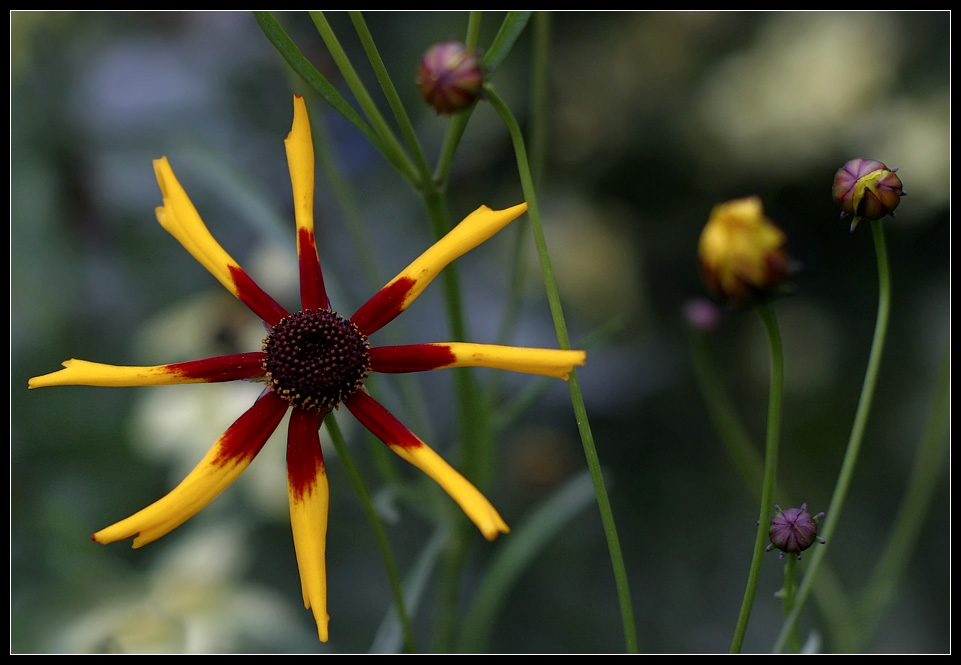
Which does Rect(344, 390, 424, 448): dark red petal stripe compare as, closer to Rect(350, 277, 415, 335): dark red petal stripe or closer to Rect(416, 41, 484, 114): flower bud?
Rect(350, 277, 415, 335): dark red petal stripe

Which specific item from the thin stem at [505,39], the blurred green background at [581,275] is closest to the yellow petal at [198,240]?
the thin stem at [505,39]

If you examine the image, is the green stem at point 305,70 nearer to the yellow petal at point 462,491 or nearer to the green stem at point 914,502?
the yellow petal at point 462,491

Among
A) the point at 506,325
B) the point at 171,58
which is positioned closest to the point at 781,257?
the point at 506,325

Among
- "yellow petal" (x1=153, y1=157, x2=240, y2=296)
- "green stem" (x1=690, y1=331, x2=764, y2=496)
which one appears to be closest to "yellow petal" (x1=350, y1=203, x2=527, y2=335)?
"yellow petal" (x1=153, y1=157, x2=240, y2=296)

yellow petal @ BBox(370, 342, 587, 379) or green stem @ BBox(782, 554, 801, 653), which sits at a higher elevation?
yellow petal @ BBox(370, 342, 587, 379)

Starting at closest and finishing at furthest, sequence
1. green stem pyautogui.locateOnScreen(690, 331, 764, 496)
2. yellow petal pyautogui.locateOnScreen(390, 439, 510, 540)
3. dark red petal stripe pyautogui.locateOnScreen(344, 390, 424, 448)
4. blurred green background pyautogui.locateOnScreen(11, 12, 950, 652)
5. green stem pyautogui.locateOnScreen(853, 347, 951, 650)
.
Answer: yellow petal pyautogui.locateOnScreen(390, 439, 510, 540), dark red petal stripe pyautogui.locateOnScreen(344, 390, 424, 448), green stem pyautogui.locateOnScreen(853, 347, 951, 650), green stem pyautogui.locateOnScreen(690, 331, 764, 496), blurred green background pyautogui.locateOnScreen(11, 12, 950, 652)

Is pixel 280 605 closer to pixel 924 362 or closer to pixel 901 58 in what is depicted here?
pixel 924 362
